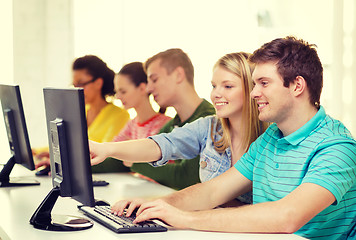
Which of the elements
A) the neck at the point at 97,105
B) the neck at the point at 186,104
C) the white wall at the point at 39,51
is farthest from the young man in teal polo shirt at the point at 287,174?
the white wall at the point at 39,51

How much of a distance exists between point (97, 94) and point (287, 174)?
239 cm

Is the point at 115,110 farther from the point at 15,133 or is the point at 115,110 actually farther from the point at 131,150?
the point at 131,150

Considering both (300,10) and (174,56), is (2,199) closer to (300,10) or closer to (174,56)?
(174,56)

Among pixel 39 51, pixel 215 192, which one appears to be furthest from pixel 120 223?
pixel 39 51

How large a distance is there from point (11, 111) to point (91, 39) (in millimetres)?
3070

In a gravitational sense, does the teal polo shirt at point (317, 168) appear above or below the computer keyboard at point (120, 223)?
above

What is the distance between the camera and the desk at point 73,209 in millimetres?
1543

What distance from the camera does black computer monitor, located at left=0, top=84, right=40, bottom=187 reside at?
7.61ft

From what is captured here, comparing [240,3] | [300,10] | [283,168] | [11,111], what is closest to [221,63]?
[283,168]

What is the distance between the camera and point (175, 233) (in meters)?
1.57

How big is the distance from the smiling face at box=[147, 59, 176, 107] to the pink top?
0.84 feet

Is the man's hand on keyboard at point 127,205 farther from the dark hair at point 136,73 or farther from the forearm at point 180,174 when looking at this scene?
the dark hair at point 136,73

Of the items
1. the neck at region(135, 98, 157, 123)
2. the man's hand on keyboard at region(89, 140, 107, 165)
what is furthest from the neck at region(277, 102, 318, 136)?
the neck at region(135, 98, 157, 123)

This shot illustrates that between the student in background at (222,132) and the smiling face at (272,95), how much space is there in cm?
34
